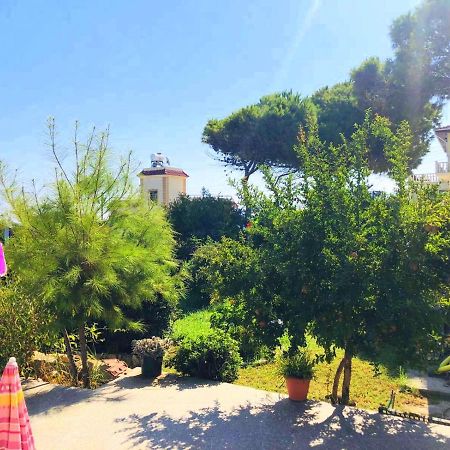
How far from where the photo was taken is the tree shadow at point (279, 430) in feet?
16.3

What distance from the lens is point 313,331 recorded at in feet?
18.2

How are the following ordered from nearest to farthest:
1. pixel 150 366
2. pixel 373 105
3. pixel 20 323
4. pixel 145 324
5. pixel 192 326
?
1. pixel 20 323
2. pixel 150 366
3. pixel 145 324
4. pixel 192 326
5. pixel 373 105

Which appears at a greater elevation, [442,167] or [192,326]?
[442,167]

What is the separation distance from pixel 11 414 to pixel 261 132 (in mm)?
22972

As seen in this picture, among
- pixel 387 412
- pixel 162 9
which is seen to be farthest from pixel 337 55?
pixel 387 412

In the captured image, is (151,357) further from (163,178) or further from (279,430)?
(163,178)

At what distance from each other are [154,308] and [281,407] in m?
5.14

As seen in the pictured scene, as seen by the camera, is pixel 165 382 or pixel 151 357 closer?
pixel 165 382

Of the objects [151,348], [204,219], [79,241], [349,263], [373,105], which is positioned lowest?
[151,348]

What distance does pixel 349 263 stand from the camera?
511cm

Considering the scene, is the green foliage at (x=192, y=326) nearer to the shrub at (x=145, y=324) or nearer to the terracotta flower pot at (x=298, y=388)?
the shrub at (x=145, y=324)

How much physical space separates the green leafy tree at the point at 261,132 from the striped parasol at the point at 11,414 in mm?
21754

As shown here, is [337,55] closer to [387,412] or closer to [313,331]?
[313,331]

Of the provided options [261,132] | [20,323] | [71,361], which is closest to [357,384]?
[71,361]
